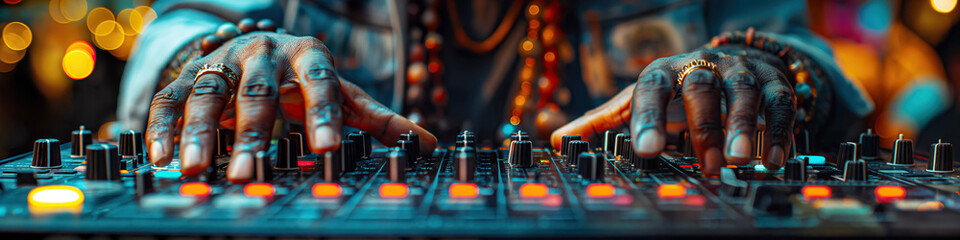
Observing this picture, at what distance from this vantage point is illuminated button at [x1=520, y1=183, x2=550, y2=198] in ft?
2.55

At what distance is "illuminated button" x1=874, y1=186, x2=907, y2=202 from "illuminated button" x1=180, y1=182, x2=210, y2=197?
3.45 ft

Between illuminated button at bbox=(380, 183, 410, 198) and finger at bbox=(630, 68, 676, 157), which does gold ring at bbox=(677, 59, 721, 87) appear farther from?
illuminated button at bbox=(380, 183, 410, 198)

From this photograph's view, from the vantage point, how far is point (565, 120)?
2.22 meters

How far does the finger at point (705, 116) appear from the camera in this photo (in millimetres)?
964

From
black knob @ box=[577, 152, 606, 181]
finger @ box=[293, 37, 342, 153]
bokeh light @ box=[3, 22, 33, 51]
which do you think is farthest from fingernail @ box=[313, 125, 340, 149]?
bokeh light @ box=[3, 22, 33, 51]

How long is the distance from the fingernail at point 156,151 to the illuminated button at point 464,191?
0.61 meters

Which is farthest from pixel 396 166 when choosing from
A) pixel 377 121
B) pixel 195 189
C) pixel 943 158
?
pixel 943 158

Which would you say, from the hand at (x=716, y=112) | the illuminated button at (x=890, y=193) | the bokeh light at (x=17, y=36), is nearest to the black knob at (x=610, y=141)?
the hand at (x=716, y=112)

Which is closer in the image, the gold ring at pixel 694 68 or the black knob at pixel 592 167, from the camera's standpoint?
the black knob at pixel 592 167

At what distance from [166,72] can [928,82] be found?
8.46 ft

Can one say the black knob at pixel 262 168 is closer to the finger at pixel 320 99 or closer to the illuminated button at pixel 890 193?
the finger at pixel 320 99

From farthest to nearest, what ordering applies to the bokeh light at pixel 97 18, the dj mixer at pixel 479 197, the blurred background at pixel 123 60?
the bokeh light at pixel 97 18 → the blurred background at pixel 123 60 → the dj mixer at pixel 479 197

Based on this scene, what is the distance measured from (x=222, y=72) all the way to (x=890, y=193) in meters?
1.29

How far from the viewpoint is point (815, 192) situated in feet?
2.57
